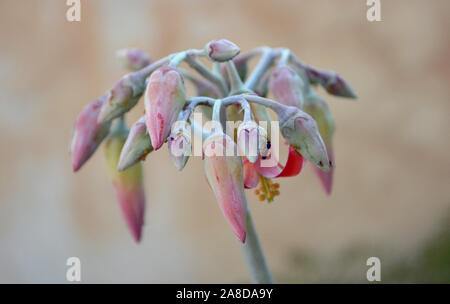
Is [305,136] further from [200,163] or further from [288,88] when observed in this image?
[200,163]

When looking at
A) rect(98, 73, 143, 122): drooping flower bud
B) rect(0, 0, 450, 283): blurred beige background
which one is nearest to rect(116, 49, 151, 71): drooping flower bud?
rect(98, 73, 143, 122): drooping flower bud

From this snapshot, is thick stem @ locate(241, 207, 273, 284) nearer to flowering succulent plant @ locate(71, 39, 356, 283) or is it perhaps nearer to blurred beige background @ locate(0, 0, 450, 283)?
flowering succulent plant @ locate(71, 39, 356, 283)

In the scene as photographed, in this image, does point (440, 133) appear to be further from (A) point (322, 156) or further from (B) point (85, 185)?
(A) point (322, 156)

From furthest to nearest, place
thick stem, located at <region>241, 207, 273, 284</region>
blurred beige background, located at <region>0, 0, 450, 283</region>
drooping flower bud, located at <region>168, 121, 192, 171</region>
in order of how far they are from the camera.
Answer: blurred beige background, located at <region>0, 0, 450, 283</region>, thick stem, located at <region>241, 207, 273, 284</region>, drooping flower bud, located at <region>168, 121, 192, 171</region>

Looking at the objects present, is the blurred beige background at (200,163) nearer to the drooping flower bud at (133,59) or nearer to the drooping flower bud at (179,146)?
the drooping flower bud at (133,59)

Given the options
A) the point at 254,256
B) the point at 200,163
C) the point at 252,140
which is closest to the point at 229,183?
the point at 252,140
